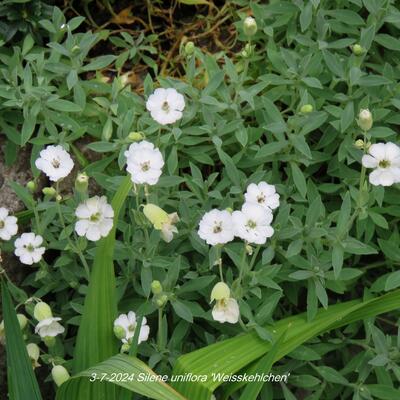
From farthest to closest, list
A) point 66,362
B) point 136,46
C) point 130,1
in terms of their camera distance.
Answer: point 130,1, point 136,46, point 66,362

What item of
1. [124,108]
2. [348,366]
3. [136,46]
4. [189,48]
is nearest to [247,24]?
[189,48]

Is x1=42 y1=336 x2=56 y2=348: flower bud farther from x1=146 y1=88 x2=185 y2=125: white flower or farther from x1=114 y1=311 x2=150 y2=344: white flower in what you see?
x1=146 y1=88 x2=185 y2=125: white flower

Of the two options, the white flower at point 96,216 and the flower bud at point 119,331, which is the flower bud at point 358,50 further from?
the flower bud at point 119,331

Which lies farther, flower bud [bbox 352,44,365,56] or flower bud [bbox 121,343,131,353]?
flower bud [bbox 352,44,365,56]

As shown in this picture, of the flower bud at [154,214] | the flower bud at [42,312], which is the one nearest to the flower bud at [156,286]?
the flower bud at [154,214]

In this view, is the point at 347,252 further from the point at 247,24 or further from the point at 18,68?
the point at 18,68

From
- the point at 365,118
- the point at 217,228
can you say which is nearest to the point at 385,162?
the point at 365,118

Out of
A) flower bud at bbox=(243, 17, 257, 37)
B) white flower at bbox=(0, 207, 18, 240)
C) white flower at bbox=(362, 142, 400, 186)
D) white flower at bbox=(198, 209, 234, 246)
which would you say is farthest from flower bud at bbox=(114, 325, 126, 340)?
flower bud at bbox=(243, 17, 257, 37)

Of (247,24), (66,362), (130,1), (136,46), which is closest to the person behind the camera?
(66,362)
